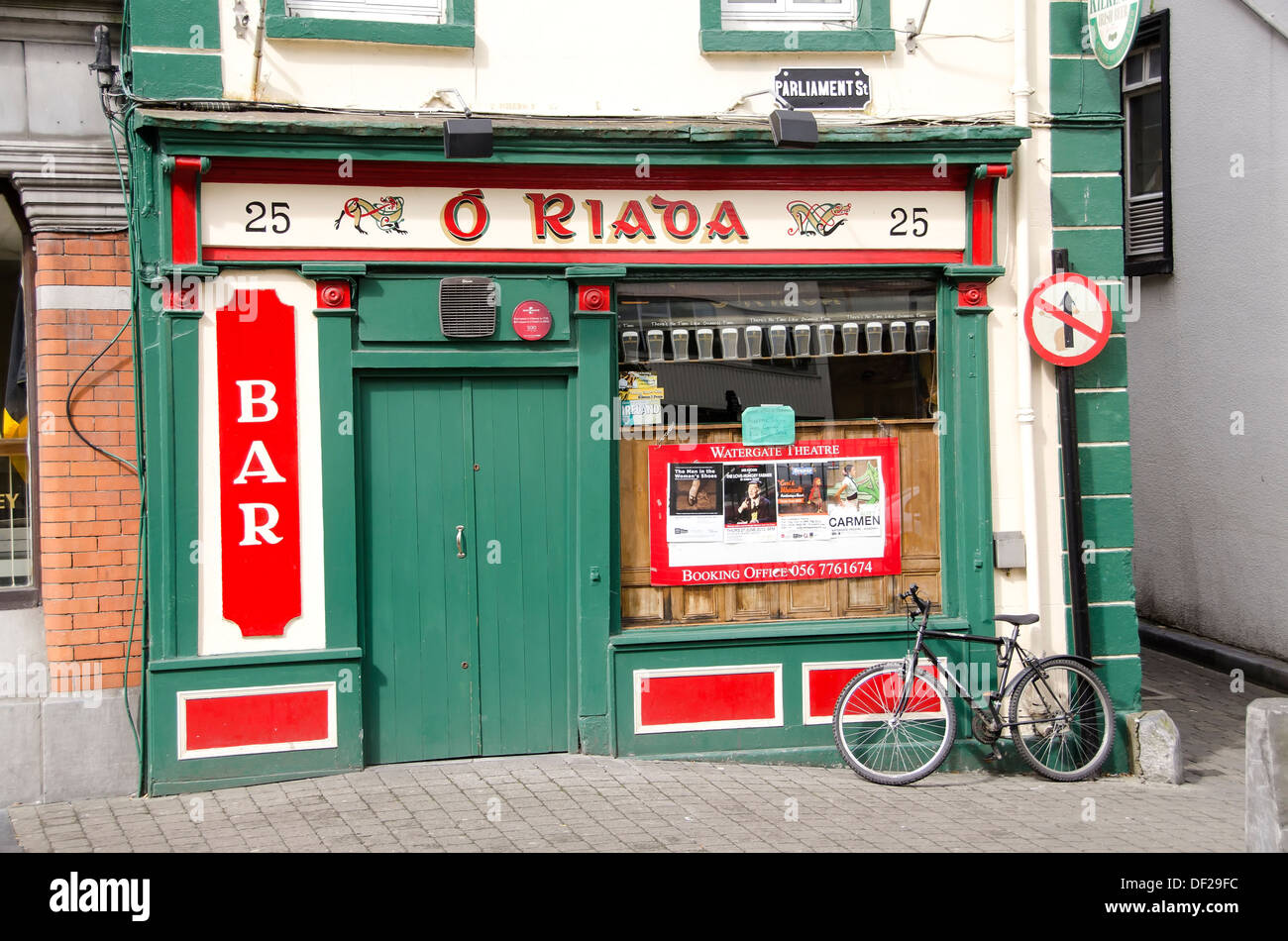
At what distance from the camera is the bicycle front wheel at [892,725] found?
7.14m

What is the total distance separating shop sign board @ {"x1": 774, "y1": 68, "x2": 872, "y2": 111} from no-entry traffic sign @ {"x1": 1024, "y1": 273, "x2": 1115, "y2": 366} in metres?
1.60

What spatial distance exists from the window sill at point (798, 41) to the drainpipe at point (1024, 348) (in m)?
0.84

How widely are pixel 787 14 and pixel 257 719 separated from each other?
5.23 meters

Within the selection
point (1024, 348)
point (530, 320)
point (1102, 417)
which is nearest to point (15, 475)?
point (530, 320)

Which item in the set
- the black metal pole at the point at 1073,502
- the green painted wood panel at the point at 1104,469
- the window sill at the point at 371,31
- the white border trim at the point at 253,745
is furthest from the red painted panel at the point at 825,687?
the window sill at the point at 371,31

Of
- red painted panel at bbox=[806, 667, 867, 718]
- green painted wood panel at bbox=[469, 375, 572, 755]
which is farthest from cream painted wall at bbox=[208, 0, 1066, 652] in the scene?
green painted wood panel at bbox=[469, 375, 572, 755]

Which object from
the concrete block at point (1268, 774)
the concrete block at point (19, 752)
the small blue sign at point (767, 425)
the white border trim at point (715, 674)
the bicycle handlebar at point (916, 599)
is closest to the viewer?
the concrete block at point (1268, 774)

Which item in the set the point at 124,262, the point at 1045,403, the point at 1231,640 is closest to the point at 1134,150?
the point at 1231,640

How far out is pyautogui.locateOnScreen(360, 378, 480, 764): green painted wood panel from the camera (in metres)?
7.16

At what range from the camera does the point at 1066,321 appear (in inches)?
298

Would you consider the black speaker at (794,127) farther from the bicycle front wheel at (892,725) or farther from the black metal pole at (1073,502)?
the bicycle front wheel at (892,725)

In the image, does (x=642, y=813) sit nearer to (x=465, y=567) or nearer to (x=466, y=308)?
(x=465, y=567)

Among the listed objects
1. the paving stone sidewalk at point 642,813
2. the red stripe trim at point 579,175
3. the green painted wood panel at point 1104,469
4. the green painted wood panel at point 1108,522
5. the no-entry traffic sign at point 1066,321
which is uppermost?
the red stripe trim at point 579,175

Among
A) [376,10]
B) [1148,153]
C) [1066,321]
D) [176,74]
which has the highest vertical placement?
[1148,153]
